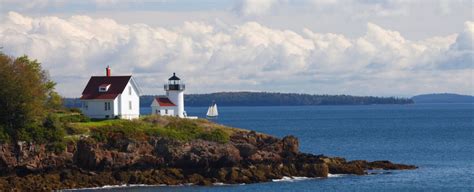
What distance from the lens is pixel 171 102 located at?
78.5m

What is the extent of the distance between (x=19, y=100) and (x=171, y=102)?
1640cm

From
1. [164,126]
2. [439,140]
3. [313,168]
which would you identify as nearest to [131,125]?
[164,126]

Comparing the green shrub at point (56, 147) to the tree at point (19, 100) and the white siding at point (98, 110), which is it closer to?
the tree at point (19, 100)

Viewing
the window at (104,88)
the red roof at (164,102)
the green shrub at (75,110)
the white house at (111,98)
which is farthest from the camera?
the red roof at (164,102)

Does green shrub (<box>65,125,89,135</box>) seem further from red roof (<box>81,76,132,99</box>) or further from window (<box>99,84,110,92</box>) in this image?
window (<box>99,84,110,92</box>)

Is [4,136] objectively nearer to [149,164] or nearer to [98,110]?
[149,164]

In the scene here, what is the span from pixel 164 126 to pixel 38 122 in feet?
30.3

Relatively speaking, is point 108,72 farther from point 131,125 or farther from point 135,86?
point 131,125

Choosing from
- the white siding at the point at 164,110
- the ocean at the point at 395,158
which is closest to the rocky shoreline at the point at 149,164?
the ocean at the point at 395,158

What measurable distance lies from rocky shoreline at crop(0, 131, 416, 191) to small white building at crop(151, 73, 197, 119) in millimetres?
11494

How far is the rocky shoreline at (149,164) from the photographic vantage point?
59.6 metres

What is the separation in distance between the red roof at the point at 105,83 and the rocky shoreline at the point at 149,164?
391 inches

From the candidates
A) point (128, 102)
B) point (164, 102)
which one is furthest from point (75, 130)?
point (164, 102)

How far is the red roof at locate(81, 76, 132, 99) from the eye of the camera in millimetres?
73750
